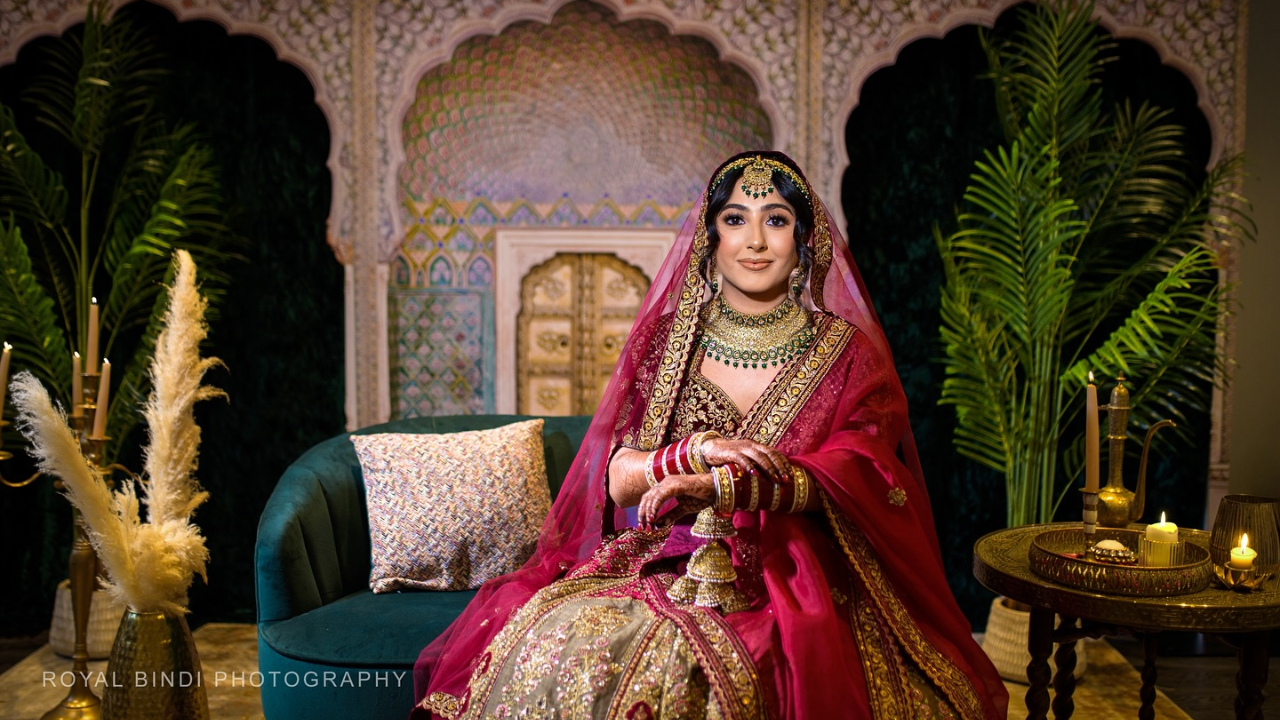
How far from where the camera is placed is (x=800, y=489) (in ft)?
6.66

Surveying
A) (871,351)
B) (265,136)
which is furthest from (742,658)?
(265,136)

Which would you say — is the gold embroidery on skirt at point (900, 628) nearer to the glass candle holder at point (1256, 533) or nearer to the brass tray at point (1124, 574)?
the brass tray at point (1124, 574)

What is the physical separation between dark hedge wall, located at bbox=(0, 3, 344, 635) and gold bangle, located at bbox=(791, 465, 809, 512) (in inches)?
104

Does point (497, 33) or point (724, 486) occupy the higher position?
point (497, 33)

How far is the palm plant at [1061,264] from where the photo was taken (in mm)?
3520

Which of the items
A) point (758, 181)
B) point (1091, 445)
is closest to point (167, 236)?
point (758, 181)

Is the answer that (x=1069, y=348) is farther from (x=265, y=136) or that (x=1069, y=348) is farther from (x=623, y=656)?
(x=265, y=136)

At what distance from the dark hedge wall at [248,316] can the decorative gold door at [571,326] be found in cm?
78

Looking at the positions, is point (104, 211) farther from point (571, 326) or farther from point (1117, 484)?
point (1117, 484)

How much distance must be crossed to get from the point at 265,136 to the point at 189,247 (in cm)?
55

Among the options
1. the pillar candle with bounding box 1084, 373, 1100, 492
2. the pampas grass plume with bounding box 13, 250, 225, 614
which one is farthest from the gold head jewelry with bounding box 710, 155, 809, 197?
the pampas grass plume with bounding box 13, 250, 225, 614

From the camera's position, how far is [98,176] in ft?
13.1

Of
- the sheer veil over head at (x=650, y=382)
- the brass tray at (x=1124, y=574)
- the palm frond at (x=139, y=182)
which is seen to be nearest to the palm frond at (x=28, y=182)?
the palm frond at (x=139, y=182)

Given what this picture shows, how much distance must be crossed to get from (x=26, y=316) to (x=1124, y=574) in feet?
11.6
